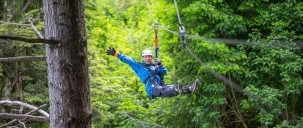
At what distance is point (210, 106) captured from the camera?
10508mm

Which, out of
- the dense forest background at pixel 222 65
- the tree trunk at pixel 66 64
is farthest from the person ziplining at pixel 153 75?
the tree trunk at pixel 66 64

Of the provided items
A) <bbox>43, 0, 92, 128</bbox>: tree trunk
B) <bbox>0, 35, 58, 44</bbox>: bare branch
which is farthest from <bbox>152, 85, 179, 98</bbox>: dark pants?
<bbox>0, 35, 58, 44</bbox>: bare branch

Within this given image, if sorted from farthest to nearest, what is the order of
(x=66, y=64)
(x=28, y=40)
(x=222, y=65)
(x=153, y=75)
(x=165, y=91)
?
(x=222, y=65)
(x=153, y=75)
(x=165, y=91)
(x=66, y=64)
(x=28, y=40)

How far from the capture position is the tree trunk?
234cm

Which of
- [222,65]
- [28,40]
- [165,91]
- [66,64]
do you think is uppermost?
[28,40]

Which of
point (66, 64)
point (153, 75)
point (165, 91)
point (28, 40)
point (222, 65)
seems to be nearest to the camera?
point (28, 40)

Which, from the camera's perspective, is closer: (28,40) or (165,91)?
(28,40)

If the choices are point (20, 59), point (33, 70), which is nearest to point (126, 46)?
point (33, 70)

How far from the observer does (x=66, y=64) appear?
92.0 inches

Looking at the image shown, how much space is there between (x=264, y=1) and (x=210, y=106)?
3.03 m

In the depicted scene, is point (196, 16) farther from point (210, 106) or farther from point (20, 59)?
point (20, 59)

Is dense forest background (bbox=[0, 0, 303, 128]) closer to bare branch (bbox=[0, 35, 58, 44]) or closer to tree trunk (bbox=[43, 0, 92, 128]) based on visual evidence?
tree trunk (bbox=[43, 0, 92, 128])

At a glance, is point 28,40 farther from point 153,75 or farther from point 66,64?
point 153,75

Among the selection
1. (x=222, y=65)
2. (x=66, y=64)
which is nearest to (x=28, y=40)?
(x=66, y=64)
